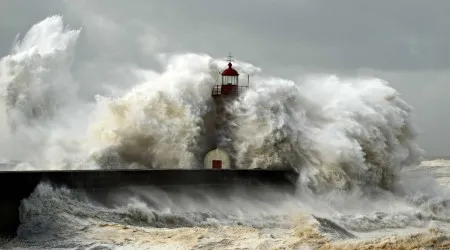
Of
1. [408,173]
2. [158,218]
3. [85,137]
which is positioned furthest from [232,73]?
[158,218]

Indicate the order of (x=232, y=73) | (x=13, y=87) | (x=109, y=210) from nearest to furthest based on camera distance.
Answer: (x=109, y=210) < (x=232, y=73) < (x=13, y=87)

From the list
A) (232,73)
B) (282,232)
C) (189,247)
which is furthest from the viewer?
(232,73)

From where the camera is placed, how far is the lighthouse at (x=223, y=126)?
15281mm

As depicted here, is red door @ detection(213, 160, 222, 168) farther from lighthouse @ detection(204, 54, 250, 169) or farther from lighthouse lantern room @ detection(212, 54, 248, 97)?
lighthouse lantern room @ detection(212, 54, 248, 97)

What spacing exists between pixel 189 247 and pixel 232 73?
8.36 metres

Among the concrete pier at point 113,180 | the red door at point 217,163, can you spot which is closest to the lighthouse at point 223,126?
the red door at point 217,163

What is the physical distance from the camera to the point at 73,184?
9.81 metres

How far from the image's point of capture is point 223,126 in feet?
51.2

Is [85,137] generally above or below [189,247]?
above

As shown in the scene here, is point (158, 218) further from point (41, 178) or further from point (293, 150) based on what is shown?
point (293, 150)

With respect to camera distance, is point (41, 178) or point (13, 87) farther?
point (13, 87)

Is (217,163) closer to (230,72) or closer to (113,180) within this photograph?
(230,72)

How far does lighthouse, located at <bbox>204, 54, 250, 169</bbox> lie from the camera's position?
50.1 ft

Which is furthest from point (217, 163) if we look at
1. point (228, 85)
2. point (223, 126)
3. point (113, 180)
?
point (113, 180)
